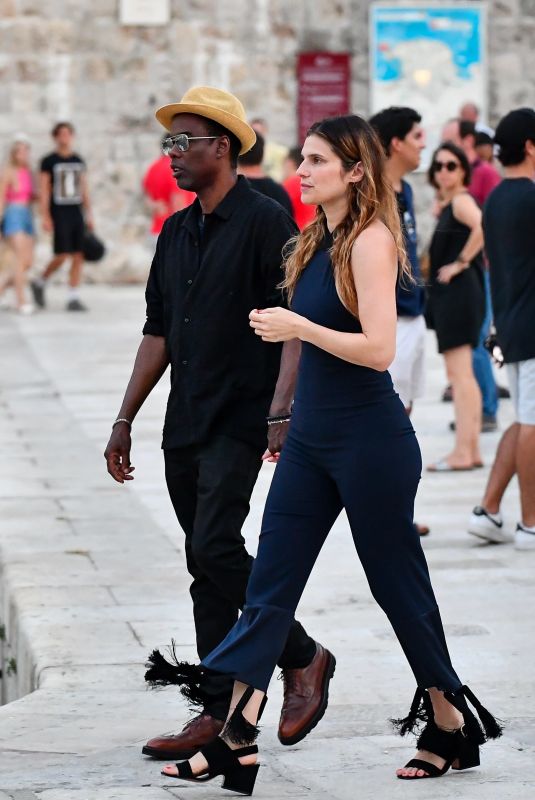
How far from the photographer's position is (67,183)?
725 inches

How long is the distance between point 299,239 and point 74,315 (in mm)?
13359

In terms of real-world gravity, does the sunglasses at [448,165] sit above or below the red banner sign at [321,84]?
below

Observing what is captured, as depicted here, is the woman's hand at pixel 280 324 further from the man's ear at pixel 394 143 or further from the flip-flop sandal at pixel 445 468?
the flip-flop sandal at pixel 445 468

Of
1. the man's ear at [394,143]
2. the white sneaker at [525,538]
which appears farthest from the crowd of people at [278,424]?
the white sneaker at [525,538]

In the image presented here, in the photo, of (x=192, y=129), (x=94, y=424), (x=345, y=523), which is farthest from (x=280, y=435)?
(x=94, y=424)

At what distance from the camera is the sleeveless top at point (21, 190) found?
17984 millimetres

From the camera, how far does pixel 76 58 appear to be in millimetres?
20719

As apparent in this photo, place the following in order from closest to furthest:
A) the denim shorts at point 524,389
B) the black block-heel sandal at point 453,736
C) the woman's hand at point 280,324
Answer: the woman's hand at point 280,324 < the black block-heel sandal at point 453,736 < the denim shorts at point 524,389

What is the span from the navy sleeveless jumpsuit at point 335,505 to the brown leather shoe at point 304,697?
320 mm

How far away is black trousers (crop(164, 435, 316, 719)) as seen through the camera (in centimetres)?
489

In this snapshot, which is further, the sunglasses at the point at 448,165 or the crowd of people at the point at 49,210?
the crowd of people at the point at 49,210

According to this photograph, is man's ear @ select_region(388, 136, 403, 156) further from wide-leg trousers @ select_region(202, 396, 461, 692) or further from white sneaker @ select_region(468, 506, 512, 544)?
wide-leg trousers @ select_region(202, 396, 461, 692)

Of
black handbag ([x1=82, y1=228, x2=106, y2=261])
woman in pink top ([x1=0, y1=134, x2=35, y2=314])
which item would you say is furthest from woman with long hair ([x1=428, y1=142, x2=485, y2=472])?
black handbag ([x1=82, y1=228, x2=106, y2=261])

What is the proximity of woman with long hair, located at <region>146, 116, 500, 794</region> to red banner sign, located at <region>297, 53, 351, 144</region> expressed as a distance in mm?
16503
